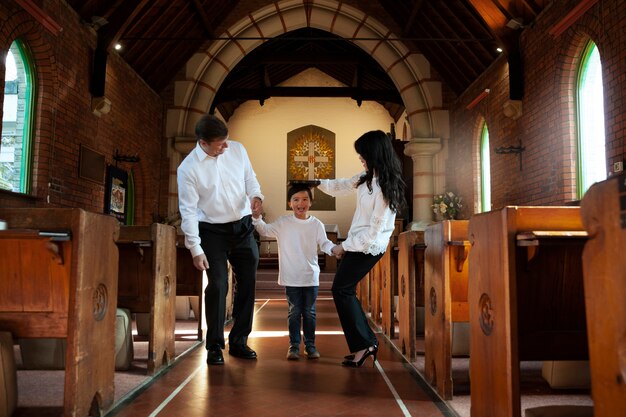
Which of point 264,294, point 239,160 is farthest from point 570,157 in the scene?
point 264,294

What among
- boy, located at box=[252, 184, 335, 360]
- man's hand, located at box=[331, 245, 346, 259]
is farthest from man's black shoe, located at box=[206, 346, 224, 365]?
man's hand, located at box=[331, 245, 346, 259]

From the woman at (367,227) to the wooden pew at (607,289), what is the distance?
6.57ft

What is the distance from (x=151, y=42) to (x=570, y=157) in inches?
250

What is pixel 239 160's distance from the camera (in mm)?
3584

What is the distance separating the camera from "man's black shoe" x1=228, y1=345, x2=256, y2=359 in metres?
3.68

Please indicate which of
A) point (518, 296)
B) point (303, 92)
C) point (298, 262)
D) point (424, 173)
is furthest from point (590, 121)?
point (303, 92)

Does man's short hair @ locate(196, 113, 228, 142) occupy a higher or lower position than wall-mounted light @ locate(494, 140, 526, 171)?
lower

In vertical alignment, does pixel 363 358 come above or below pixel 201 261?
below

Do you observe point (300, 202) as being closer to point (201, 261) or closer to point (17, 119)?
point (201, 261)

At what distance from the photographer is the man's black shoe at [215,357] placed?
11.3ft

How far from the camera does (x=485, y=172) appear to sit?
9.05 m

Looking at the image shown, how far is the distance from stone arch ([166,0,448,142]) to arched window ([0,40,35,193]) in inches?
155

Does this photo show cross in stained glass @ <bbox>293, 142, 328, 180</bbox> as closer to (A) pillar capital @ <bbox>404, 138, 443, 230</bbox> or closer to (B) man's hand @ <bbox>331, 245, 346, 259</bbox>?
(A) pillar capital @ <bbox>404, 138, 443, 230</bbox>

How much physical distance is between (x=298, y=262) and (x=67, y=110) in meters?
4.35
